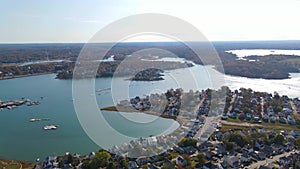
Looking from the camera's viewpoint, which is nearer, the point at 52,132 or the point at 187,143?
the point at 187,143

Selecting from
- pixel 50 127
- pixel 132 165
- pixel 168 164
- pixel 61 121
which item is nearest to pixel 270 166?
pixel 168 164

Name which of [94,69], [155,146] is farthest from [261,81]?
[155,146]

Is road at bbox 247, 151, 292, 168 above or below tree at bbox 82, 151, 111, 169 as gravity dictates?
below

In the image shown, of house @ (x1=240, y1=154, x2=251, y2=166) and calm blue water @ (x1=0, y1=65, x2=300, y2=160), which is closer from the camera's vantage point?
house @ (x1=240, y1=154, x2=251, y2=166)

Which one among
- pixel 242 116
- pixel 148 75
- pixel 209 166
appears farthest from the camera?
pixel 148 75

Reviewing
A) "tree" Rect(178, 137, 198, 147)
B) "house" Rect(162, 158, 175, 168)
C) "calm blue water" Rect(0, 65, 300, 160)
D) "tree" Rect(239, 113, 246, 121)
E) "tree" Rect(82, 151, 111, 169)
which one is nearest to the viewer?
"house" Rect(162, 158, 175, 168)

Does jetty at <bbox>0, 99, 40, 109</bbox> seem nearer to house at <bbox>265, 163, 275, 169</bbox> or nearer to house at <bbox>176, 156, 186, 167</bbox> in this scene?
house at <bbox>176, 156, 186, 167</bbox>

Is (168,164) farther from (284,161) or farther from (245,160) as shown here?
(284,161)

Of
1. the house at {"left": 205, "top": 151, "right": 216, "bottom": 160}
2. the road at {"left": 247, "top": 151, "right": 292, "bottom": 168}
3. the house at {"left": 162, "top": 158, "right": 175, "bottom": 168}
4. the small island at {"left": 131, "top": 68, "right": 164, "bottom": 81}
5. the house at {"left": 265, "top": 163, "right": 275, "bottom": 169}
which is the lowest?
Result: the road at {"left": 247, "top": 151, "right": 292, "bottom": 168}

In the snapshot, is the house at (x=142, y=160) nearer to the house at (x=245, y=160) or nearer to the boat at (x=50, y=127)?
the house at (x=245, y=160)

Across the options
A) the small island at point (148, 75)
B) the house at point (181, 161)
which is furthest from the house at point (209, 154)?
the small island at point (148, 75)

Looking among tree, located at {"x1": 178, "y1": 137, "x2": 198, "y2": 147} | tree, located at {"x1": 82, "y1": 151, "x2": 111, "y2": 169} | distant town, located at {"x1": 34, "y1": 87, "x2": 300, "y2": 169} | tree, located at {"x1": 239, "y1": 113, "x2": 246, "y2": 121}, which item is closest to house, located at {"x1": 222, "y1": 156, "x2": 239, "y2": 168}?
distant town, located at {"x1": 34, "y1": 87, "x2": 300, "y2": 169}
